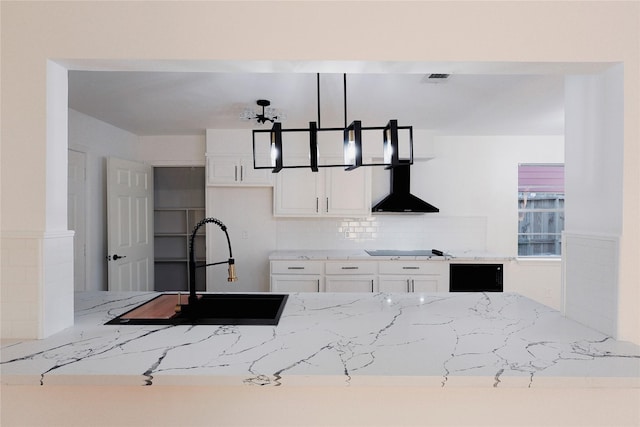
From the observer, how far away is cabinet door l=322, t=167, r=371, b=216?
4.28 meters

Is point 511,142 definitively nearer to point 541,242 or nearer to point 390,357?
point 541,242

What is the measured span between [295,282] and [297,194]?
102 cm

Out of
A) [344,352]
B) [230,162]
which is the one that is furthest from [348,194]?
[344,352]

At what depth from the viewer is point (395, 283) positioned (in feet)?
12.9

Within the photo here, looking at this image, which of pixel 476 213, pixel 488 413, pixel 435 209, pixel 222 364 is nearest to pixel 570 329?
pixel 488 413

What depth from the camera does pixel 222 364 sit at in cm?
113

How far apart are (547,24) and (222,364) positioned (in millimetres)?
1651

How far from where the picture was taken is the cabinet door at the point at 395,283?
12.8 ft

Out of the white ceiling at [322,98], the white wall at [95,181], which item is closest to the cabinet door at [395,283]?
the white ceiling at [322,98]

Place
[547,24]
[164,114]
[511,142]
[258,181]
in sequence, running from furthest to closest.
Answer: [511,142]
[258,181]
[164,114]
[547,24]

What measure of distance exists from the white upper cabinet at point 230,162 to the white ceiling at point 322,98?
16 centimetres

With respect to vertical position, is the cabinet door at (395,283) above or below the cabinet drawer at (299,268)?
below

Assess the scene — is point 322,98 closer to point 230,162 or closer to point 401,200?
point 230,162

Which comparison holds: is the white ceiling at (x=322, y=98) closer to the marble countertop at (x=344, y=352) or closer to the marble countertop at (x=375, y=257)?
the marble countertop at (x=375, y=257)
